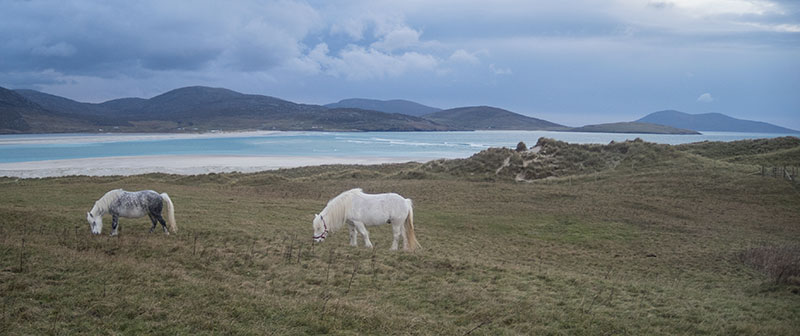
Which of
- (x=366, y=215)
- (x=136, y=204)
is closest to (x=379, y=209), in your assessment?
(x=366, y=215)

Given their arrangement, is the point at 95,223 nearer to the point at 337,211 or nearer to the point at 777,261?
the point at 337,211

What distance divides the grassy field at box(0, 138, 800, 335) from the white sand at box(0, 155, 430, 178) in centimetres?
3207

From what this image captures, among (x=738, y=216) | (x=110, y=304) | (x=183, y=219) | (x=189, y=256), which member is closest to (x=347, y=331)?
(x=110, y=304)

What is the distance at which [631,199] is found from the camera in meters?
26.9

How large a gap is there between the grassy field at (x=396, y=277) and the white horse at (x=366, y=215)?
23.7 inches

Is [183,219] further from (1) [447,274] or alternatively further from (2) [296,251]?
(1) [447,274]

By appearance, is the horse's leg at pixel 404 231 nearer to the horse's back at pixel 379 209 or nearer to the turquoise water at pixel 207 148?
the horse's back at pixel 379 209

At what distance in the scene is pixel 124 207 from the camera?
41.1ft

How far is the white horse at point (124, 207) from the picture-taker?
12.3 meters

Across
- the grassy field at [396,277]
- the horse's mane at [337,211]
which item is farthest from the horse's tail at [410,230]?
the horse's mane at [337,211]

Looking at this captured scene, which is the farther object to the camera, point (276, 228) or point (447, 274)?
point (276, 228)

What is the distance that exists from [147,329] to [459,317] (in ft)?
14.4

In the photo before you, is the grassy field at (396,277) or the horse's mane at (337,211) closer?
the grassy field at (396,277)

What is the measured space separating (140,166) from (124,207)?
50.4 meters
